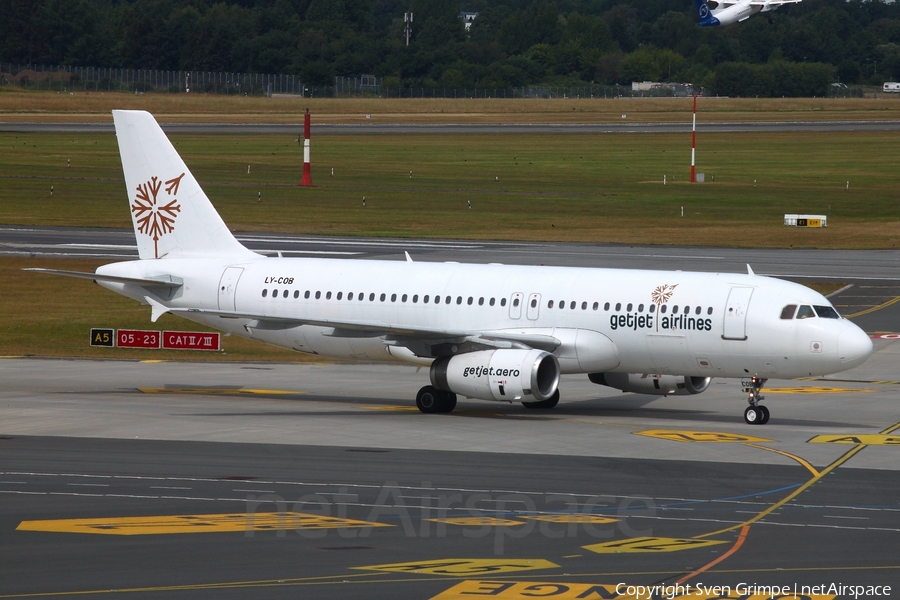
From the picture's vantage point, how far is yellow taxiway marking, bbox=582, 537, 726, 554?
864 inches

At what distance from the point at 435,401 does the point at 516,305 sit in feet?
12.5

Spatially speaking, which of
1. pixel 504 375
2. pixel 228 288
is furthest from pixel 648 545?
pixel 228 288

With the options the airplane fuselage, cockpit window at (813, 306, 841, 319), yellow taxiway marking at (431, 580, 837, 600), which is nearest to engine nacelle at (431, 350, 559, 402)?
the airplane fuselage

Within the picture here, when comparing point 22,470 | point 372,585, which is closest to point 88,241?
point 22,470

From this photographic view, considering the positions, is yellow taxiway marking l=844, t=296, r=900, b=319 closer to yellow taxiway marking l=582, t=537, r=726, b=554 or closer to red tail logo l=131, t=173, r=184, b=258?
red tail logo l=131, t=173, r=184, b=258

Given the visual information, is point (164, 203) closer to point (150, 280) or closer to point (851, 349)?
point (150, 280)

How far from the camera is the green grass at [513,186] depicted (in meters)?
95.8

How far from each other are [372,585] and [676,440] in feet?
52.6

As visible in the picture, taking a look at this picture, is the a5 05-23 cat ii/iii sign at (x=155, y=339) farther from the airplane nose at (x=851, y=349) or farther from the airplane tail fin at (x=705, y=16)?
the airplane tail fin at (x=705, y=16)

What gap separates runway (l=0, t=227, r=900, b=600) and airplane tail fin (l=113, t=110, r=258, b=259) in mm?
4771

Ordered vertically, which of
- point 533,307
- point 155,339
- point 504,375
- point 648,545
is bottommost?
point 648,545

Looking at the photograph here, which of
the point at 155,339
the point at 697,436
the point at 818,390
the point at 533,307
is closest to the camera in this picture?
the point at 697,436

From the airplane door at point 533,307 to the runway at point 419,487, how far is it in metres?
3.02

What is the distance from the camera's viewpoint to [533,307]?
128 feet
